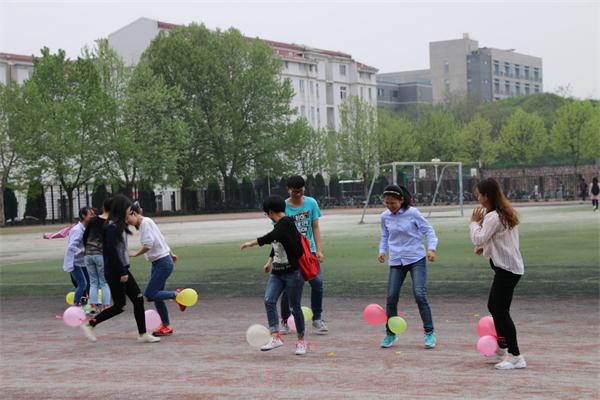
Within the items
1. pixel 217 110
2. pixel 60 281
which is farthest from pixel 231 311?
pixel 217 110

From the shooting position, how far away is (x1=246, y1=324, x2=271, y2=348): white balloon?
923cm

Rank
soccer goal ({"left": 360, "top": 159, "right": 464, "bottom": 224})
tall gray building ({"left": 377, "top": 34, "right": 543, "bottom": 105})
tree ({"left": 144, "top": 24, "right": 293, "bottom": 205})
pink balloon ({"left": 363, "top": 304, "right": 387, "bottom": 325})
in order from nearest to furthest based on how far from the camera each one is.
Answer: pink balloon ({"left": 363, "top": 304, "right": 387, "bottom": 325})
soccer goal ({"left": 360, "top": 159, "right": 464, "bottom": 224})
tree ({"left": 144, "top": 24, "right": 293, "bottom": 205})
tall gray building ({"left": 377, "top": 34, "right": 543, "bottom": 105})

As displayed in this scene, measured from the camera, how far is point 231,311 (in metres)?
12.8

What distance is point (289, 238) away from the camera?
938 centimetres

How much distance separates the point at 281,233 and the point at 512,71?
5811 inches

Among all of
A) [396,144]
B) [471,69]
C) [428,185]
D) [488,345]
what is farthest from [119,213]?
[471,69]

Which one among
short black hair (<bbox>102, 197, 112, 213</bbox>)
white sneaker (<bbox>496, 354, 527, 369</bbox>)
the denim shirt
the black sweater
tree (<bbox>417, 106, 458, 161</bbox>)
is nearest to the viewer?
white sneaker (<bbox>496, 354, 527, 369</bbox>)

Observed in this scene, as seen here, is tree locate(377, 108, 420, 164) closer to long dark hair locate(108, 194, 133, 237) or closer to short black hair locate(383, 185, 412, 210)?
long dark hair locate(108, 194, 133, 237)

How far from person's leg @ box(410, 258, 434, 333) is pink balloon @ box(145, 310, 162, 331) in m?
3.18

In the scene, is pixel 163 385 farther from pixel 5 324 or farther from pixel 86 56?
pixel 86 56

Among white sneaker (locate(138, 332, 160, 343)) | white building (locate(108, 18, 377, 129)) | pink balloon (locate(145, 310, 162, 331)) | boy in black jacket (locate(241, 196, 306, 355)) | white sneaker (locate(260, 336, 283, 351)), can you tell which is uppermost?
white building (locate(108, 18, 377, 129))

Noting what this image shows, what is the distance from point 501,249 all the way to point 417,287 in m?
1.47

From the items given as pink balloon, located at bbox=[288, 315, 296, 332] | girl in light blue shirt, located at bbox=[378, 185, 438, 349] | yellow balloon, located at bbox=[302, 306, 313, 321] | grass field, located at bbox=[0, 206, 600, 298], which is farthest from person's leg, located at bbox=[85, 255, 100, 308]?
girl in light blue shirt, located at bbox=[378, 185, 438, 349]

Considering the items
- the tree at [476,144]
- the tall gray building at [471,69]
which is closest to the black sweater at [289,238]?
the tree at [476,144]
